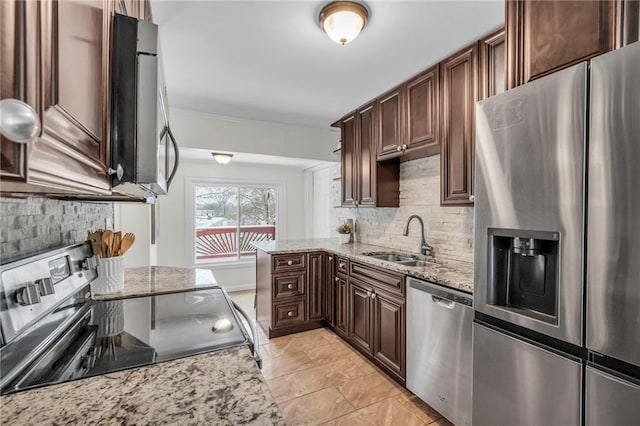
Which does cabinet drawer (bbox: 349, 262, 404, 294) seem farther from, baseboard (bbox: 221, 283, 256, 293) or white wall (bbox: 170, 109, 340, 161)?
Result: baseboard (bbox: 221, 283, 256, 293)

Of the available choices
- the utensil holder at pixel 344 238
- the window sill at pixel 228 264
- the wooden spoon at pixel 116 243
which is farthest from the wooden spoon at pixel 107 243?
the window sill at pixel 228 264

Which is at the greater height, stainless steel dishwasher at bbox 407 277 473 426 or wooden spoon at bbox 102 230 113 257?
wooden spoon at bbox 102 230 113 257

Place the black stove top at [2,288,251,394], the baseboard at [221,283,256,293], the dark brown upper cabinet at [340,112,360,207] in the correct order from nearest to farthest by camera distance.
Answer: the black stove top at [2,288,251,394]
the dark brown upper cabinet at [340,112,360,207]
the baseboard at [221,283,256,293]

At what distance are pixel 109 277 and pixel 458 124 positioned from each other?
231 cm

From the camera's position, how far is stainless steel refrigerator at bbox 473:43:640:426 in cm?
95

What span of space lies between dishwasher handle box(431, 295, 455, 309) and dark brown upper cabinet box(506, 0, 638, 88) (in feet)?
3.94

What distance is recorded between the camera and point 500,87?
5.97ft

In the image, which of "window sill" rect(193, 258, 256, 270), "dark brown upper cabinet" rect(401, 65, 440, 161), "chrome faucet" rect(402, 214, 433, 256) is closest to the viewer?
"dark brown upper cabinet" rect(401, 65, 440, 161)

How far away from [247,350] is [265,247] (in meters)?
2.50

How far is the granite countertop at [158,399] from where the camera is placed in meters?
0.57

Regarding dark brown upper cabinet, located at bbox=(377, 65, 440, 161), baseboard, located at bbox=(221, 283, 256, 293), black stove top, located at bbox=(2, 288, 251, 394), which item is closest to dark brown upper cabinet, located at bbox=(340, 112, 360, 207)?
dark brown upper cabinet, located at bbox=(377, 65, 440, 161)

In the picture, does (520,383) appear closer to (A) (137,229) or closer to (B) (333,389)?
(B) (333,389)

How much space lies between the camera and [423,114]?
2.40 m

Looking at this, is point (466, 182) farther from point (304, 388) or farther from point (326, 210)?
point (326, 210)
